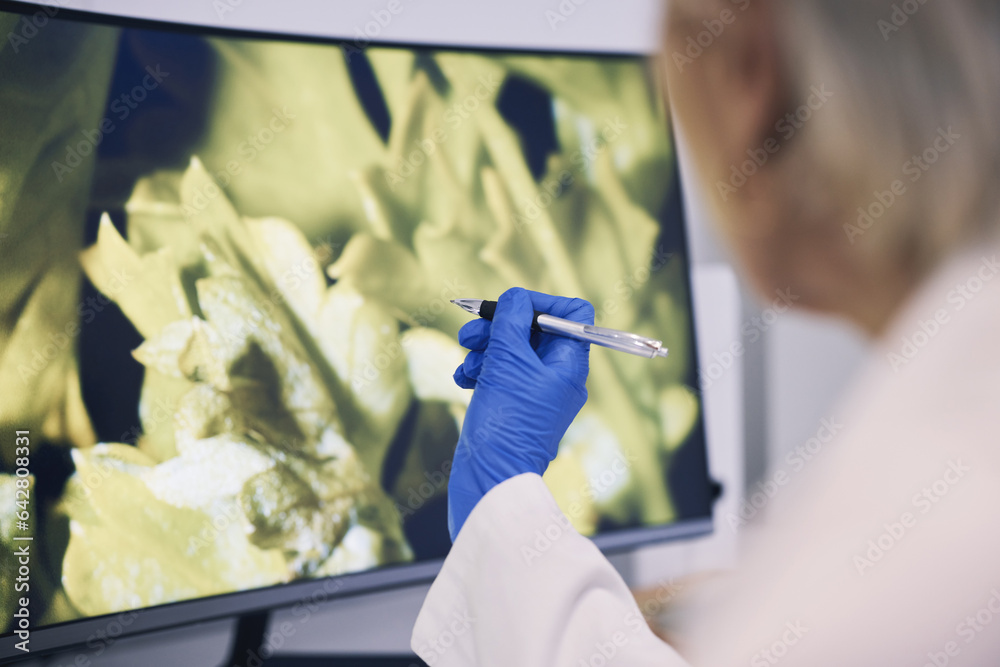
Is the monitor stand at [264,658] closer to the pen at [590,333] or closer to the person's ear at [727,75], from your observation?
the pen at [590,333]

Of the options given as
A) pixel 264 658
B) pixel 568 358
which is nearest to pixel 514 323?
pixel 568 358

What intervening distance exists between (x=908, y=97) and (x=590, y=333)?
0.92 ft

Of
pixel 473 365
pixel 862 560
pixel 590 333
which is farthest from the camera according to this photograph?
pixel 473 365

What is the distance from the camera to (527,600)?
449 millimetres

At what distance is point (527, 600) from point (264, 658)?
15.2 inches

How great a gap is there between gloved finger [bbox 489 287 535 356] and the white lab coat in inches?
4.6

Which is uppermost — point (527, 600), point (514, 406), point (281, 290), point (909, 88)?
point (909, 88)

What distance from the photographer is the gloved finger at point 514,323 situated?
549 millimetres

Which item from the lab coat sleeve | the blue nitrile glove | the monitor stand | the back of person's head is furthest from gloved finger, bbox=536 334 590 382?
the monitor stand

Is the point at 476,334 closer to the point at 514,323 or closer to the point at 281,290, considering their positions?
the point at 514,323

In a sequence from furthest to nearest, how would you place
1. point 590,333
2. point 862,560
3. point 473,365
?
point 473,365, point 590,333, point 862,560

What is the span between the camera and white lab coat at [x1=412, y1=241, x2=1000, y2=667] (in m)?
0.41

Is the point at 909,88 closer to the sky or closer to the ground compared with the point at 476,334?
closer to the sky

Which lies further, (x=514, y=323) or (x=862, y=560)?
(x=514, y=323)
